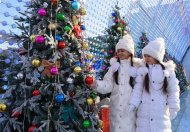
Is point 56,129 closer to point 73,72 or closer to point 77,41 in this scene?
point 73,72

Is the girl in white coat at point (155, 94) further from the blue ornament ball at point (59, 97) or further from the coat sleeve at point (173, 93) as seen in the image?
the blue ornament ball at point (59, 97)

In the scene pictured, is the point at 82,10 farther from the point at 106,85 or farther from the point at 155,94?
the point at 155,94

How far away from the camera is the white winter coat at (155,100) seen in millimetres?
3404

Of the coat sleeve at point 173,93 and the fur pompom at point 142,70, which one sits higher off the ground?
the fur pompom at point 142,70

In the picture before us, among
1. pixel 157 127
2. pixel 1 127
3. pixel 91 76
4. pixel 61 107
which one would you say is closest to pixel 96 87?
pixel 91 76

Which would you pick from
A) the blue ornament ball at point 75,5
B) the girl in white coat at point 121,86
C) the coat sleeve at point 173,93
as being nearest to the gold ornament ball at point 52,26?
the blue ornament ball at point 75,5

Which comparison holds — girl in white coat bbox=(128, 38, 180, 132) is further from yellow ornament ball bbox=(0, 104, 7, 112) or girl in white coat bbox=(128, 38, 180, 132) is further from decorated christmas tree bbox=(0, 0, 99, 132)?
yellow ornament ball bbox=(0, 104, 7, 112)

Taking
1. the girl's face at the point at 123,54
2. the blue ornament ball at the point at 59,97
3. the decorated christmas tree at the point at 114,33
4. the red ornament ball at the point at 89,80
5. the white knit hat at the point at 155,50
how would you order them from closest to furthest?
the blue ornament ball at the point at 59,97, the red ornament ball at the point at 89,80, the white knit hat at the point at 155,50, the girl's face at the point at 123,54, the decorated christmas tree at the point at 114,33

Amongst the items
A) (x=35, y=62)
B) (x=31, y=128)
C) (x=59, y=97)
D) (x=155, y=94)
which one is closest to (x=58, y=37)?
(x=35, y=62)

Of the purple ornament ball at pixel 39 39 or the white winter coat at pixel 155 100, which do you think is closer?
the purple ornament ball at pixel 39 39

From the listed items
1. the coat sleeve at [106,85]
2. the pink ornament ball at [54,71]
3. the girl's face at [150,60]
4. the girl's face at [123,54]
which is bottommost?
the coat sleeve at [106,85]

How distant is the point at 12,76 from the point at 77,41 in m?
0.76

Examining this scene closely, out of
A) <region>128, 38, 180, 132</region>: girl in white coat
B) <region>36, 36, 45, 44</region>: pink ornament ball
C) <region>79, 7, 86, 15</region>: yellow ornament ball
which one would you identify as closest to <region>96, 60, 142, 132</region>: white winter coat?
<region>128, 38, 180, 132</region>: girl in white coat

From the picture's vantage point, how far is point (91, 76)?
3400 mm
